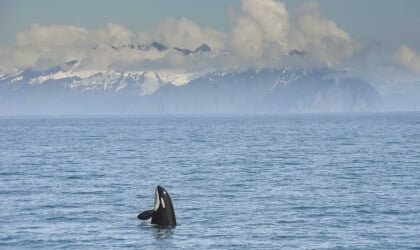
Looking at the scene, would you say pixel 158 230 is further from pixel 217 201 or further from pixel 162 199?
pixel 217 201

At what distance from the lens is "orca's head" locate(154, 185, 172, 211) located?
4300 cm

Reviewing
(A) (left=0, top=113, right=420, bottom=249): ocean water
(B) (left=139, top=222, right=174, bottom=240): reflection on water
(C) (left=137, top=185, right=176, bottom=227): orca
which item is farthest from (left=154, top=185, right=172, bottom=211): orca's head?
(A) (left=0, top=113, right=420, bottom=249): ocean water

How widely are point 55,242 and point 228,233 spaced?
833 centimetres

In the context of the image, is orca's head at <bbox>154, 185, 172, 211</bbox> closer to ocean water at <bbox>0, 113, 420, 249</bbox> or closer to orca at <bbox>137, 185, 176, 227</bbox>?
orca at <bbox>137, 185, 176, 227</bbox>

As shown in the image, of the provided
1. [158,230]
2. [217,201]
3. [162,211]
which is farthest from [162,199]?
[217,201]

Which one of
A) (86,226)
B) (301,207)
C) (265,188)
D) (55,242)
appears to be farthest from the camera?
(265,188)

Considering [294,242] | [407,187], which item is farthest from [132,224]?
[407,187]

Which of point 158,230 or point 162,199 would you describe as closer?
point 158,230

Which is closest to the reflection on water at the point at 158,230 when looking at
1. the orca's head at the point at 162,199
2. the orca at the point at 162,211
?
the orca at the point at 162,211

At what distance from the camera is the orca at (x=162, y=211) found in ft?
141

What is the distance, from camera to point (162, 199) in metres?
43.1

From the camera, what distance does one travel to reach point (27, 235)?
41.7 m

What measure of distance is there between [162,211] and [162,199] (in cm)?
78

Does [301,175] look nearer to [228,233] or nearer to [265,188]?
[265,188]
